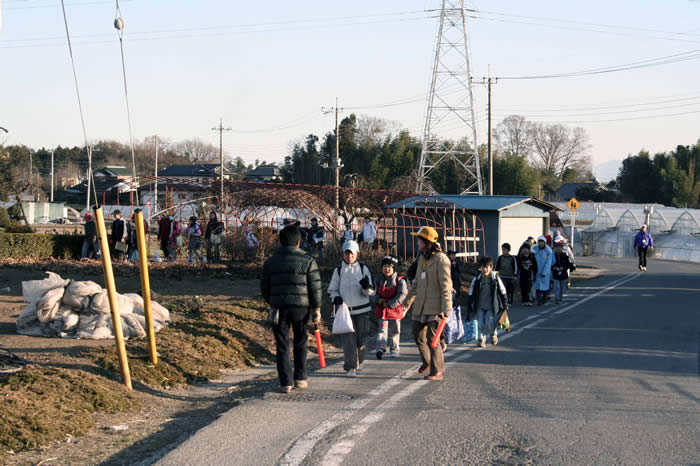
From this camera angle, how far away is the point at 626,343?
40.8 ft

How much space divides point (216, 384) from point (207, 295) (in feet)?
19.2

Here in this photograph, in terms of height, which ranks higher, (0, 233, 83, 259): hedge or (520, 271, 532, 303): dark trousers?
(0, 233, 83, 259): hedge

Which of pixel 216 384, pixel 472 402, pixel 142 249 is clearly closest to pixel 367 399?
pixel 472 402

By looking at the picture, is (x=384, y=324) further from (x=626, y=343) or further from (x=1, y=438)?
(x=1, y=438)

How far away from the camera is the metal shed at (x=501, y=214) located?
104 ft

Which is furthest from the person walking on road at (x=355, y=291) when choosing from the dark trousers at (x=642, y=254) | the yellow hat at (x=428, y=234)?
the dark trousers at (x=642, y=254)

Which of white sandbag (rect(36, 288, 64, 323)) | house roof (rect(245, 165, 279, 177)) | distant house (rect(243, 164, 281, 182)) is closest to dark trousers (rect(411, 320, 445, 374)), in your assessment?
white sandbag (rect(36, 288, 64, 323))

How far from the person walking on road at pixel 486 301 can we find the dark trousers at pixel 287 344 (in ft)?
14.6

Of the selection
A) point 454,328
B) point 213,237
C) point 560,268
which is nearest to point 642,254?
point 560,268

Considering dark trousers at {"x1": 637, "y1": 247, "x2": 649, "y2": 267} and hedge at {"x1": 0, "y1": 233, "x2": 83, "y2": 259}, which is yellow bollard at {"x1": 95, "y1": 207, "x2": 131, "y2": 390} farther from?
dark trousers at {"x1": 637, "y1": 247, "x2": 649, "y2": 267}

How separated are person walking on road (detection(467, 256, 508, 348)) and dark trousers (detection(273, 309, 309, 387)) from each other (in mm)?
4452

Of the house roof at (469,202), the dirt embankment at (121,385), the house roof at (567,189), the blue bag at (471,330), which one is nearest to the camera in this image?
the dirt embankment at (121,385)

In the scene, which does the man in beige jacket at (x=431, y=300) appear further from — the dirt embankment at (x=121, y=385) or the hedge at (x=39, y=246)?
the hedge at (x=39, y=246)

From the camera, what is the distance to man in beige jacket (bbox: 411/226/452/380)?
9203 mm
